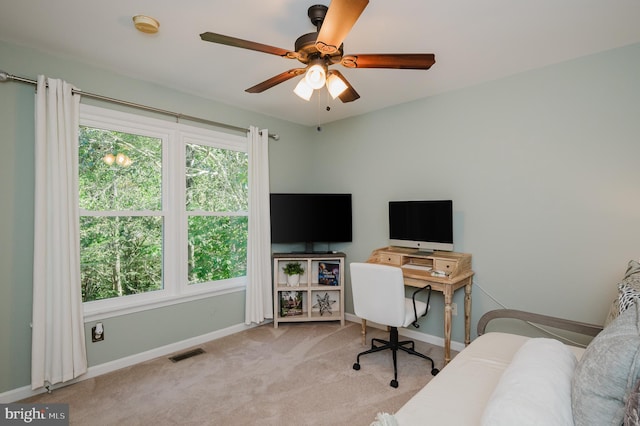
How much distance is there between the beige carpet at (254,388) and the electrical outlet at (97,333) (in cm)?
30

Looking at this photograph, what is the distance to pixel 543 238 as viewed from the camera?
2.67 metres

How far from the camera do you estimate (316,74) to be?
1823 millimetres

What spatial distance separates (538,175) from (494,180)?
0.34 metres

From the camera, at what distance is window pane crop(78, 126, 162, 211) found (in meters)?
2.67

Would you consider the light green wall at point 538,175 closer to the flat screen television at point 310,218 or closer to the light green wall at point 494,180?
the light green wall at point 494,180

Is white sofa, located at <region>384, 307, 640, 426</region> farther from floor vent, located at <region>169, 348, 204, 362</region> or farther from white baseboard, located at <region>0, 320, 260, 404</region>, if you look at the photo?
white baseboard, located at <region>0, 320, 260, 404</region>

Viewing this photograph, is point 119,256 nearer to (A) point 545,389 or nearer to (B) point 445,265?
(B) point 445,265

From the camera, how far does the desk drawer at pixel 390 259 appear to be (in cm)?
325

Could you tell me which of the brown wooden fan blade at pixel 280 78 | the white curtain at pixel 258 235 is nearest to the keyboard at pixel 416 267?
the white curtain at pixel 258 235

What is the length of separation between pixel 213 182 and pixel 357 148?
175 centimetres

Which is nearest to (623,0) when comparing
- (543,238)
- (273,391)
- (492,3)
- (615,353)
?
(492,3)

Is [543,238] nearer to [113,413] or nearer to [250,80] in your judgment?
[250,80]

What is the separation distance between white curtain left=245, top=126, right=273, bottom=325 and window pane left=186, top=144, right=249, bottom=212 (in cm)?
14

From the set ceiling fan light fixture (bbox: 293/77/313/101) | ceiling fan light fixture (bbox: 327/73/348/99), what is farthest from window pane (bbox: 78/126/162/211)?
ceiling fan light fixture (bbox: 327/73/348/99)
